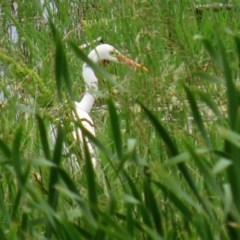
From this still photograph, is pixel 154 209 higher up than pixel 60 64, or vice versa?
pixel 60 64

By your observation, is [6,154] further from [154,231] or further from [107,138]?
[107,138]

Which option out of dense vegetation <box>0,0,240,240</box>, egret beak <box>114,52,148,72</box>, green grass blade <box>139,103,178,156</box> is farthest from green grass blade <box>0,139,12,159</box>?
egret beak <box>114,52,148,72</box>

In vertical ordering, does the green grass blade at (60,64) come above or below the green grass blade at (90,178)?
above

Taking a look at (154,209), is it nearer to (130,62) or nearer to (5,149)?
(5,149)

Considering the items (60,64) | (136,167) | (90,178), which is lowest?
(136,167)

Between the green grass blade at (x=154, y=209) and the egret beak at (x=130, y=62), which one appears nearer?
the green grass blade at (x=154, y=209)

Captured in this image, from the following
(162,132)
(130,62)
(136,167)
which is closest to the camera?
(162,132)

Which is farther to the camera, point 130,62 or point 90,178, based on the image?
point 130,62

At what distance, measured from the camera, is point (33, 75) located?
2756 mm

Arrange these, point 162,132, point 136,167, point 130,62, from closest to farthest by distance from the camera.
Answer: point 162,132 < point 136,167 < point 130,62

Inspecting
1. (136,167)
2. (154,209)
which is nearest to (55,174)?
(154,209)

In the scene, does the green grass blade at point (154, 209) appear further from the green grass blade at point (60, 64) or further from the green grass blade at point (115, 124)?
the green grass blade at point (60, 64)

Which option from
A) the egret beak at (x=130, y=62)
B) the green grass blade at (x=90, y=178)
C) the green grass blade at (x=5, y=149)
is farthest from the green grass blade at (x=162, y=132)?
the egret beak at (x=130, y=62)

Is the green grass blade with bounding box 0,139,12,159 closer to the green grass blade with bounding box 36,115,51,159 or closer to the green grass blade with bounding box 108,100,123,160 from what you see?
the green grass blade with bounding box 36,115,51,159
